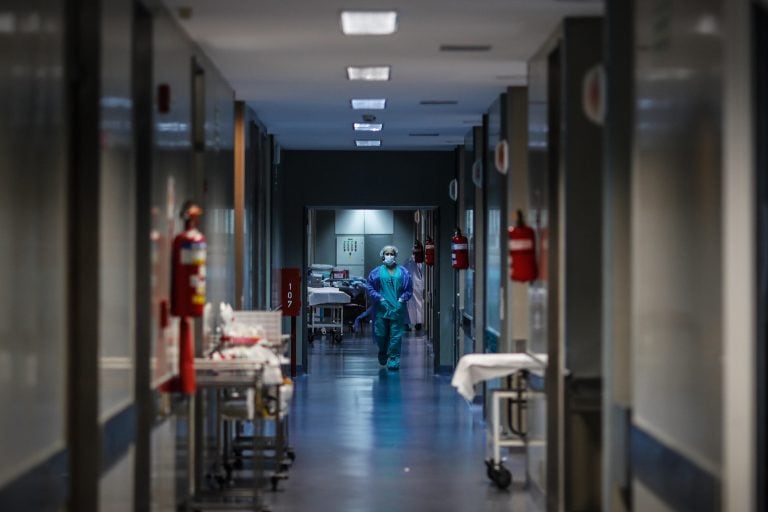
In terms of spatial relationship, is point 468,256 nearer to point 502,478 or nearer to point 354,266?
point 502,478

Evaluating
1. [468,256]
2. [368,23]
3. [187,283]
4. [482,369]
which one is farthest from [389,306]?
[187,283]

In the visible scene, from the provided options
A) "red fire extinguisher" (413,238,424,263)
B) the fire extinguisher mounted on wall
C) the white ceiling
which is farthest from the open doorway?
the fire extinguisher mounted on wall

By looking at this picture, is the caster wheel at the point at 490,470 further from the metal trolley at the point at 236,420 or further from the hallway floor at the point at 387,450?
the metal trolley at the point at 236,420

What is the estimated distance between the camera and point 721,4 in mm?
4219

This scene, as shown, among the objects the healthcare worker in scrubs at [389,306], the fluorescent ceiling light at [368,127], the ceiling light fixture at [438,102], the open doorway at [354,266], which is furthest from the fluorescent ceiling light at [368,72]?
the open doorway at [354,266]

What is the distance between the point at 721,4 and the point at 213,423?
603cm

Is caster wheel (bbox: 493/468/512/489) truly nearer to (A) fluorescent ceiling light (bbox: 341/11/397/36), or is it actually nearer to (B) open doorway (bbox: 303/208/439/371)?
(A) fluorescent ceiling light (bbox: 341/11/397/36)

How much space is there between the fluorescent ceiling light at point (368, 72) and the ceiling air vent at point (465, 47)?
38.3 inches

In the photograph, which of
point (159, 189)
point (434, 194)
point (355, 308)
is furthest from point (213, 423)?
point (355, 308)

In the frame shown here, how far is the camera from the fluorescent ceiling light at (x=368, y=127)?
45.8 ft

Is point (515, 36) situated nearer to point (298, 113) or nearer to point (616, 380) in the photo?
point (616, 380)

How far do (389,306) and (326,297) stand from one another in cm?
454

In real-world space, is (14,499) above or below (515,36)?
below

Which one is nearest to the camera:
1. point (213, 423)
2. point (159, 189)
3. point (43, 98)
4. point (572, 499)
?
point (43, 98)
